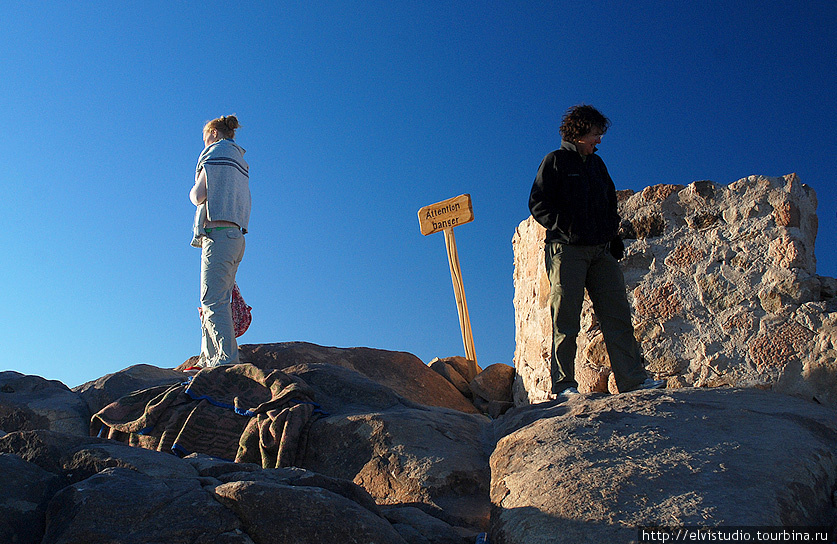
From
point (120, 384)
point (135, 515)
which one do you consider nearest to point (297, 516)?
point (135, 515)

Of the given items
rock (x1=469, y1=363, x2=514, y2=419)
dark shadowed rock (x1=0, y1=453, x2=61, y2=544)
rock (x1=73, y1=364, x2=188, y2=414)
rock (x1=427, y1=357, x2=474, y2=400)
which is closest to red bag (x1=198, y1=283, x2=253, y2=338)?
rock (x1=73, y1=364, x2=188, y2=414)

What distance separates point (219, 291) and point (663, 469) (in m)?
3.42

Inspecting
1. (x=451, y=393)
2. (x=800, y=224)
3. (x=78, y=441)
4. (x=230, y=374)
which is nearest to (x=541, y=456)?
(x=78, y=441)

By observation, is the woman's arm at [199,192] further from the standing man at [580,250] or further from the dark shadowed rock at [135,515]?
the dark shadowed rock at [135,515]

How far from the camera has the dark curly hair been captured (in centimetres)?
383

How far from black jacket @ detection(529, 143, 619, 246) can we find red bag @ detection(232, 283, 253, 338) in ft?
8.53

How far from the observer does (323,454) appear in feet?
10.9

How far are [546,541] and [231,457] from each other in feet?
6.81

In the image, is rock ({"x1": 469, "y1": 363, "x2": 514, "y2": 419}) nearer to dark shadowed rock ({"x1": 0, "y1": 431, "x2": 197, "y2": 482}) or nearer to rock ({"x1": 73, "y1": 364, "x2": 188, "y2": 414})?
rock ({"x1": 73, "y1": 364, "x2": 188, "y2": 414})

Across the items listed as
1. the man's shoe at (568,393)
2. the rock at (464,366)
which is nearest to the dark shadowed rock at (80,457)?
the man's shoe at (568,393)

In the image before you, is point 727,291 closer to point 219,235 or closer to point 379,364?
point 379,364

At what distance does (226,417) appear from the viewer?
364cm

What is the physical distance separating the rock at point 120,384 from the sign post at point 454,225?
120 inches

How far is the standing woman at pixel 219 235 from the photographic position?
185 inches
